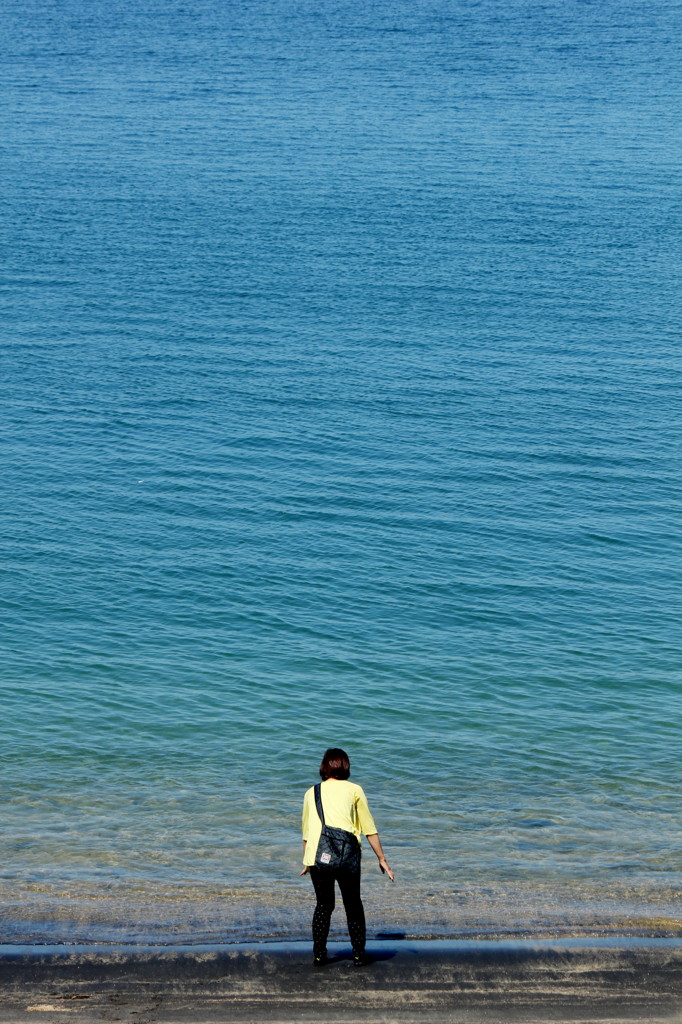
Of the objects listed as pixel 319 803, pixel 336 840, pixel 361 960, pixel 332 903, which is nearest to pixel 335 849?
pixel 336 840

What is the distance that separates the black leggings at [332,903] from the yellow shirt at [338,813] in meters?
0.21

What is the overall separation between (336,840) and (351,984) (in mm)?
1246

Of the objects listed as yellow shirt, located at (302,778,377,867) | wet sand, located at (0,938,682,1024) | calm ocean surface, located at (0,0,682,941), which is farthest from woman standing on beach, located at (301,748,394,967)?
calm ocean surface, located at (0,0,682,941)

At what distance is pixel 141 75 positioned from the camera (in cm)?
8450

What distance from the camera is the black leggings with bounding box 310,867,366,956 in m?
11.1

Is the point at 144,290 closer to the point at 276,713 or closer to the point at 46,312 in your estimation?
the point at 46,312

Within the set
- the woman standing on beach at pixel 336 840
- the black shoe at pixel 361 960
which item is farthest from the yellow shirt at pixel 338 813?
the black shoe at pixel 361 960

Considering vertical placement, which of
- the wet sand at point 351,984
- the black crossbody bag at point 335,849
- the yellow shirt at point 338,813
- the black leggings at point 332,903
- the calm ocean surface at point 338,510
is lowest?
the wet sand at point 351,984

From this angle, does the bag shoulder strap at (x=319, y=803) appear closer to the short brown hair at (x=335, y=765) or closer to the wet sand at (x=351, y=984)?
the short brown hair at (x=335, y=765)

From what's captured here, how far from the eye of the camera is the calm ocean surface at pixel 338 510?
16.7 meters

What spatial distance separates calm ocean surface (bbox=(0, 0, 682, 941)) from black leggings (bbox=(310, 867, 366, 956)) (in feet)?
6.47

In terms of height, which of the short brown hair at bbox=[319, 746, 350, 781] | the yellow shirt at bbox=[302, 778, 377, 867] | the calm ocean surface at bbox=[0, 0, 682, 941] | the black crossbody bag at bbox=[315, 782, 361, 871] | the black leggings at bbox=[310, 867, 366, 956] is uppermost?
the calm ocean surface at bbox=[0, 0, 682, 941]

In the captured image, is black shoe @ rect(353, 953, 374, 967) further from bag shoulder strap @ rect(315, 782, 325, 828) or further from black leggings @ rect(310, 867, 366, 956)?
bag shoulder strap @ rect(315, 782, 325, 828)

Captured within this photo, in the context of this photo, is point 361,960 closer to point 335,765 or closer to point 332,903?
point 332,903
